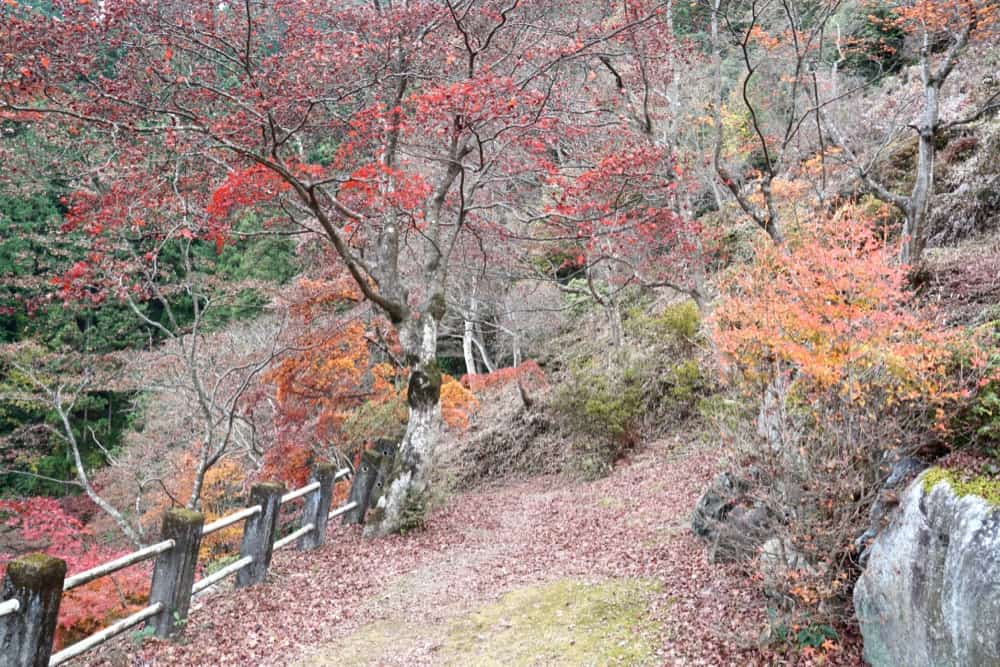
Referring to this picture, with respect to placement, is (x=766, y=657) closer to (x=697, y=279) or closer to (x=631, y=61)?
(x=697, y=279)

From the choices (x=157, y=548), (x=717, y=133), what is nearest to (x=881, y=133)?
(x=717, y=133)

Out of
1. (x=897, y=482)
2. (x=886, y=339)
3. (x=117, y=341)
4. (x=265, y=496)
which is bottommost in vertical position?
(x=117, y=341)

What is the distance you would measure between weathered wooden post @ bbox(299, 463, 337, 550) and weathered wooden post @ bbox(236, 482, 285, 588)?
1392 mm

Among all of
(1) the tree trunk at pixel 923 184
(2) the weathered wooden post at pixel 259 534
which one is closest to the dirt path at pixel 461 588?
(2) the weathered wooden post at pixel 259 534

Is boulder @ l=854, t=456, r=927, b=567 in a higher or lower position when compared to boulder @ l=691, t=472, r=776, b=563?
higher

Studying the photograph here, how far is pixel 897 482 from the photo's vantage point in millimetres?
4391

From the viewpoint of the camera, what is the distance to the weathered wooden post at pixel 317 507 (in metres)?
8.57

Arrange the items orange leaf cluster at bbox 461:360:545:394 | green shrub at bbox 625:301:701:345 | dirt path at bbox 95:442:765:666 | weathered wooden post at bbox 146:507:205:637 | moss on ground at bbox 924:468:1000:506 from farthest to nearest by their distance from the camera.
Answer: orange leaf cluster at bbox 461:360:545:394 < green shrub at bbox 625:301:701:345 < weathered wooden post at bbox 146:507:205:637 < dirt path at bbox 95:442:765:666 < moss on ground at bbox 924:468:1000:506

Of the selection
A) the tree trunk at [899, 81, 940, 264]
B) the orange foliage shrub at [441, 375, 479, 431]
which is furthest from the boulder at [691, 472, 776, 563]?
the orange foliage shrub at [441, 375, 479, 431]

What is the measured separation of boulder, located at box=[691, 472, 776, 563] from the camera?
5.44 metres

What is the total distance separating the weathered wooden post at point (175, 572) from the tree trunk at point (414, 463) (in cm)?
353

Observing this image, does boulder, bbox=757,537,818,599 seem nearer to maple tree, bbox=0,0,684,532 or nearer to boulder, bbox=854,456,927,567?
boulder, bbox=854,456,927,567

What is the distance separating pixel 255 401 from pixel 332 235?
22.7 ft

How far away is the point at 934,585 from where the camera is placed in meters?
3.61
